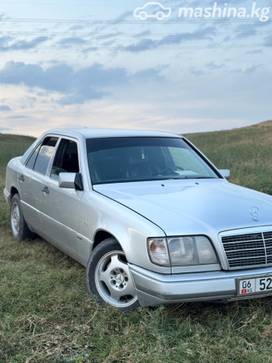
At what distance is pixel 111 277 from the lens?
451 centimetres

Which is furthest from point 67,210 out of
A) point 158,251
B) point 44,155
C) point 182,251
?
point 182,251

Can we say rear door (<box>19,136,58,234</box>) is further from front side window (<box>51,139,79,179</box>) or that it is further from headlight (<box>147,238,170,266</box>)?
headlight (<box>147,238,170,266</box>)

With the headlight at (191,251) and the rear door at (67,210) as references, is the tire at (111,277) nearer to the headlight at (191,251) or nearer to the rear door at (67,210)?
the rear door at (67,210)

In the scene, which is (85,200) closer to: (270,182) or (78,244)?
(78,244)

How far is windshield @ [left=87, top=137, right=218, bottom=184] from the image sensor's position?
547 centimetres

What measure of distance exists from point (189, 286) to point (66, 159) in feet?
8.40

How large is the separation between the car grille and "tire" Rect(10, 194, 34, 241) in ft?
12.0

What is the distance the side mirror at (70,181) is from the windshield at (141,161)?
0.15m

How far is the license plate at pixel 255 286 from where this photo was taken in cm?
402

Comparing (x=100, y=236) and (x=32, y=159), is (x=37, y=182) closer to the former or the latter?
(x=32, y=159)

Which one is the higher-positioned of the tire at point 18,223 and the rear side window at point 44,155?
the rear side window at point 44,155

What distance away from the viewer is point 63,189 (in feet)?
18.3

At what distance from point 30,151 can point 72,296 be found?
9.47 feet

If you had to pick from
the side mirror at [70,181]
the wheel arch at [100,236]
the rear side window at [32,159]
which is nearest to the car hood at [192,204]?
the side mirror at [70,181]
